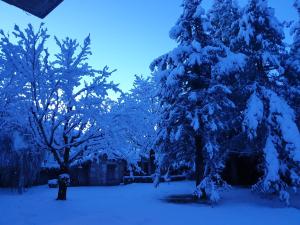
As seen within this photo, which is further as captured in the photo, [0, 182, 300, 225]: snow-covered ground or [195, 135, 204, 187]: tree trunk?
[195, 135, 204, 187]: tree trunk

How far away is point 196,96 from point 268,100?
446 cm

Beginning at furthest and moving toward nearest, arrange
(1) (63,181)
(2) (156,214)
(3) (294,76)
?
1. (3) (294,76)
2. (1) (63,181)
3. (2) (156,214)

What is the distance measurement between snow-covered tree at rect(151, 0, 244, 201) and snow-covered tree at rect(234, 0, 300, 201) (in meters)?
1.60

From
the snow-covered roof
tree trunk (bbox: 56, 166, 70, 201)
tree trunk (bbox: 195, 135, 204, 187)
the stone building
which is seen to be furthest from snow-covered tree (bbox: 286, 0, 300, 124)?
the snow-covered roof

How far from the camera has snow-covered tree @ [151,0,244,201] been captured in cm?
1789

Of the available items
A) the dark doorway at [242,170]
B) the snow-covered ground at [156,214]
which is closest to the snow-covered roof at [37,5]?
the snow-covered ground at [156,214]

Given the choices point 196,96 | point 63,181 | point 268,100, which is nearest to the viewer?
point 63,181

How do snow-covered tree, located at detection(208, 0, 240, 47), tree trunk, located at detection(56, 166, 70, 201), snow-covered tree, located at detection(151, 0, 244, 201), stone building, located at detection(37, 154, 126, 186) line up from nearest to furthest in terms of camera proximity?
tree trunk, located at detection(56, 166, 70, 201)
snow-covered tree, located at detection(151, 0, 244, 201)
snow-covered tree, located at detection(208, 0, 240, 47)
stone building, located at detection(37, 154, 126, 186)

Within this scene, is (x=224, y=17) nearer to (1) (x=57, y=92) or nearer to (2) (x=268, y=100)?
(2) (x=268, y=100)

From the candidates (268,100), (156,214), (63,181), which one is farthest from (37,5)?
(268,100)

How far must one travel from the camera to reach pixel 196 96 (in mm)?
18047

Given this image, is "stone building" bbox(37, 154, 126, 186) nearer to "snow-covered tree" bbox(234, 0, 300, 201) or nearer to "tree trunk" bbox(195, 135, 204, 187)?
"tree trunk" bbox(195, 135, 204, 187)

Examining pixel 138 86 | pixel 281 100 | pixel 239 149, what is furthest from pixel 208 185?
pixel 138 86

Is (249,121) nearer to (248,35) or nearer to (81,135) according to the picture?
(248,35)
